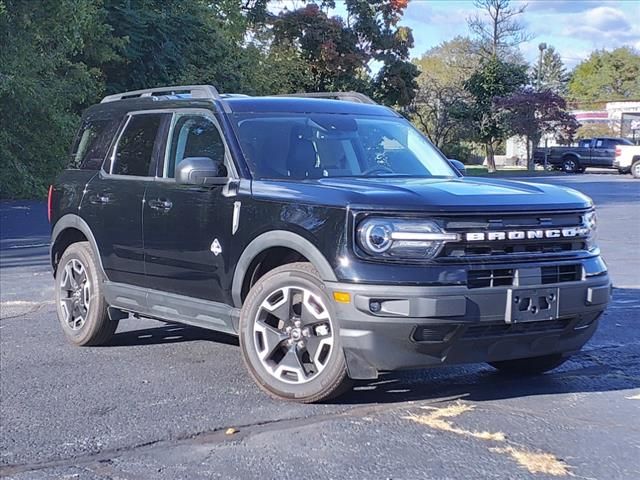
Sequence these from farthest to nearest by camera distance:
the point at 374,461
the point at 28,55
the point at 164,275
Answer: the point at 28,55 < the point at 164,275 < the point at 374,461

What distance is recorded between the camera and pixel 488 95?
168 feet

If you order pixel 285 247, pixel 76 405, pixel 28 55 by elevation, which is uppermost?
pixel 28 55

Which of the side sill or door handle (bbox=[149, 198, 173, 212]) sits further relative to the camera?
door handle (bbox=[149, 198, 173, 212])

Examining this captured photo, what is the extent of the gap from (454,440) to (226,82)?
2650cm

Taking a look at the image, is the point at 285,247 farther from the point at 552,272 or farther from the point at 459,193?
the point at 552,272

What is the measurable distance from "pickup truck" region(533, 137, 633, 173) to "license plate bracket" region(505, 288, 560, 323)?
1722 inches

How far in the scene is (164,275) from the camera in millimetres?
6312

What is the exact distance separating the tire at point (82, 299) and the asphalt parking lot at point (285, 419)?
0.13 meters

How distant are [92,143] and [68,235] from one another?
79 centimetres

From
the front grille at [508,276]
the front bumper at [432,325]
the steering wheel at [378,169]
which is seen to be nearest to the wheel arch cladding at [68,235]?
the steering wheel at [378,169]

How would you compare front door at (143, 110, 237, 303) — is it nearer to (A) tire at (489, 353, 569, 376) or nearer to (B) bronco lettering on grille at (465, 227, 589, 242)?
(B) bronco lettering on grille at (465, 227, 589, 242)

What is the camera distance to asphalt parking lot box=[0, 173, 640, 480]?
4.34 metres

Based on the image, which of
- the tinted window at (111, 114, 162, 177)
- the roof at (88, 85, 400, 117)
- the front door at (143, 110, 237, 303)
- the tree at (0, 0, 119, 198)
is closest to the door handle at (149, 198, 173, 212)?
the front door at (143, 110, 237, 303)

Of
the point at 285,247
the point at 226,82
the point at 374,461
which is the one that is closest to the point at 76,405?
the point at 285,247
